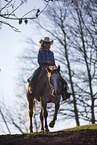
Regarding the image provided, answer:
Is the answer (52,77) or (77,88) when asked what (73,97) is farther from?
(52,77)

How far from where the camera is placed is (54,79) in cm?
1012

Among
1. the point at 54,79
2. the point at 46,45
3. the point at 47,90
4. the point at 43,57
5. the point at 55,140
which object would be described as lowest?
the point at 55,140

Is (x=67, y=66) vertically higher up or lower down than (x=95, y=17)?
lower down

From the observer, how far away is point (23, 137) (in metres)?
9.07

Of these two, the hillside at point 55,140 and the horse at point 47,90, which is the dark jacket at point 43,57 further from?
the hillside at point 55,140

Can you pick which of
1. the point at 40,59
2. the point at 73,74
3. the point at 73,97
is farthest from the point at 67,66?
the point at 40,59

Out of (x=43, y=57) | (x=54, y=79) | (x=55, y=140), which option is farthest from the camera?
(x=43, y=57)

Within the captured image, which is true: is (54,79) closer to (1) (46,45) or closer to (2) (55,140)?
(1) (46,45)

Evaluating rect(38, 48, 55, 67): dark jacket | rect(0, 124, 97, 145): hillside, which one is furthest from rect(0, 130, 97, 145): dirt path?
rect(38, 48, 55, 67): dark jacket

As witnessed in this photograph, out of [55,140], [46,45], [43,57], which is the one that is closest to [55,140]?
[55,140]

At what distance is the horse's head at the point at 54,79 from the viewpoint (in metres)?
10.0

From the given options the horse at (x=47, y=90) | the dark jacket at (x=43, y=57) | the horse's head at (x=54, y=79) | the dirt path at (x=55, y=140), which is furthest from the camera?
the dark jacket at (x=43, y=57)

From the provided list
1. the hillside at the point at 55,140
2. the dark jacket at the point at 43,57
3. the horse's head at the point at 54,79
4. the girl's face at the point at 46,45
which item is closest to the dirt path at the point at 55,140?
the hillside at the point at 55,140

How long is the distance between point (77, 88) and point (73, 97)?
81 centimetres
